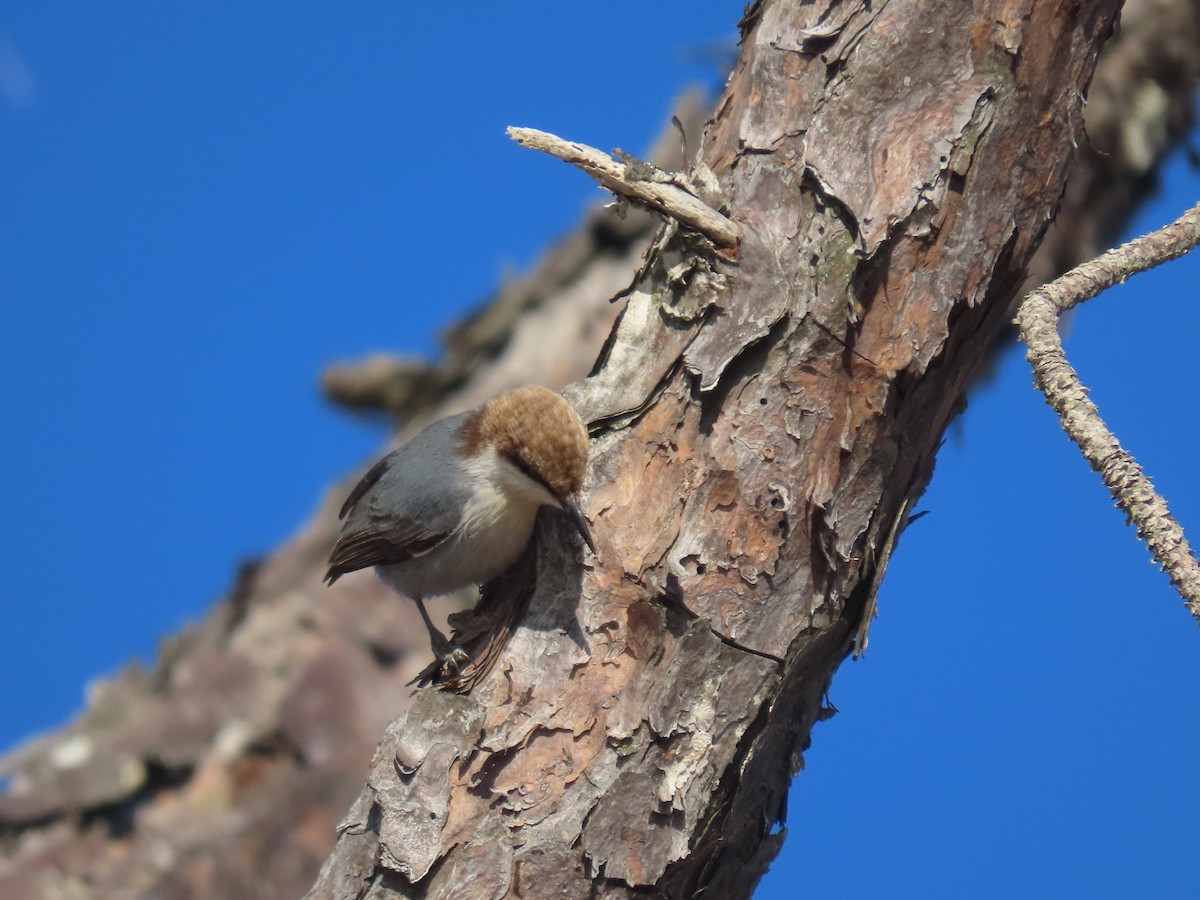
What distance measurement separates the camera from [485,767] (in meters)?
2.68

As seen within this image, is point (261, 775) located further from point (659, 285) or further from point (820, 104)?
point (820, 104)

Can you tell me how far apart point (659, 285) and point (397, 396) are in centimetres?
357

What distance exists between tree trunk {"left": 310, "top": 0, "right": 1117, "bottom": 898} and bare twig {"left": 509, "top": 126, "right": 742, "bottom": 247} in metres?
0.06

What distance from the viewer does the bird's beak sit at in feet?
9.43

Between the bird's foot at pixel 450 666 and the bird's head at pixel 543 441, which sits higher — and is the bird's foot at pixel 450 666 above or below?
A: below

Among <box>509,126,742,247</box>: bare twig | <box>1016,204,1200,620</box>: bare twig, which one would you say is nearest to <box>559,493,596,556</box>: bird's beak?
<box>509,126,742,247</box>: bare twig

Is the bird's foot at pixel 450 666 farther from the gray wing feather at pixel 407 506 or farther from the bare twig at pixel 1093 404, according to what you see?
the bare twig at pixel 1093 404

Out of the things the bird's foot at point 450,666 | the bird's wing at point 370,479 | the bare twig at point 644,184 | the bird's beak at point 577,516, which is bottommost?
the bird's foot at point 450,666

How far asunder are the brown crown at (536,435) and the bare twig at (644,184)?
0.57 m

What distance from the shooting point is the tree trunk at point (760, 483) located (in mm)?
2637

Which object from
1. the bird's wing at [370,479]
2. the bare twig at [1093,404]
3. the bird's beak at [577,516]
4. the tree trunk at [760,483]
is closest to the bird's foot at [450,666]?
the tree trunk at [760,483]

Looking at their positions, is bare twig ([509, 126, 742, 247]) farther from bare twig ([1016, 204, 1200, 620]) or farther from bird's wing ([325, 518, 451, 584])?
bird's wing ([325, 518, 451, 584])

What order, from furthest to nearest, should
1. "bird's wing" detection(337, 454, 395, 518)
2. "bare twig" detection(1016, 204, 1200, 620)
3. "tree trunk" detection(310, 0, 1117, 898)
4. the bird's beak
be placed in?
1. "bird's wing" detection(337, 454, 395, 518)
2. the bird's beak
3. "tree trunk" detection(310, 0, 1117, 898)
4. "bare twig" detection(1016, 204, 1200, 620)

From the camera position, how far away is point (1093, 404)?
2430mm
